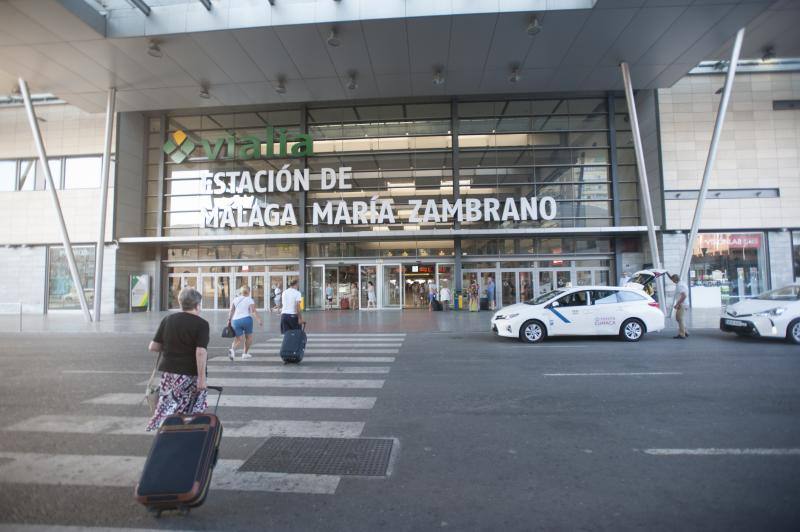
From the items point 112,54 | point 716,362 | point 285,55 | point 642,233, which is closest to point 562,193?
point 642,233

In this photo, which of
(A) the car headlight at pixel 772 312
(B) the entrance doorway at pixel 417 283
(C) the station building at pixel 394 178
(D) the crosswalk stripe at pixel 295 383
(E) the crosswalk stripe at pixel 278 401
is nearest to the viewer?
(E) the crosswalk stripe at pixel 278 401

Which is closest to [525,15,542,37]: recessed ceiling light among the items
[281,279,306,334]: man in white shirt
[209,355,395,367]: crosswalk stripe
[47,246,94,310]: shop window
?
[281,279,306,334]: man in white shirt

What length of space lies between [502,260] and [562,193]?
16.6 feet

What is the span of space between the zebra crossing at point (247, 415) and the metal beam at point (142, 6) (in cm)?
1363

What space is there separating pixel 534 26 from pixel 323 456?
1669cm

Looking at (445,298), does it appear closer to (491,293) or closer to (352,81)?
(491,293)

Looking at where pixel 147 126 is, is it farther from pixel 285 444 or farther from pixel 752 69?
pixel 752 69

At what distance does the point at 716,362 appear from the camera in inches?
345

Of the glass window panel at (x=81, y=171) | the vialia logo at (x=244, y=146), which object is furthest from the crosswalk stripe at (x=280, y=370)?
the glass window panel at (x=81, y=171)

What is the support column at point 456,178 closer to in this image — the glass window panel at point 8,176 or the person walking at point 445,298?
the person walking at point 445,298

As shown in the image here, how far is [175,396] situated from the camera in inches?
163

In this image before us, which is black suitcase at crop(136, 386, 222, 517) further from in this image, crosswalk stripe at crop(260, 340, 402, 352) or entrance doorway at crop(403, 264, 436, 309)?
entrance doorway at crop(403, 264, 436, 309)

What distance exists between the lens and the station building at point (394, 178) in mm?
21889

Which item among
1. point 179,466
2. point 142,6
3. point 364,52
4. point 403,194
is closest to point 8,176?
point 142,6
